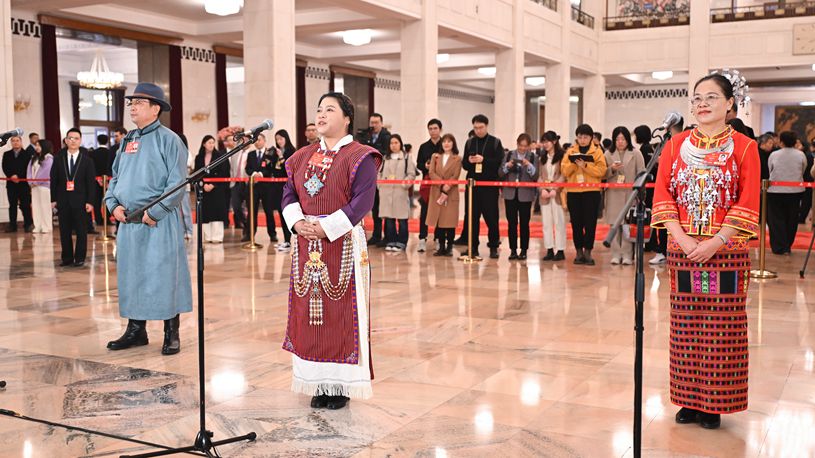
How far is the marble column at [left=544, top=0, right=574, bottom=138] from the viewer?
73.2 ft

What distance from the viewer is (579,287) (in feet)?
25.2

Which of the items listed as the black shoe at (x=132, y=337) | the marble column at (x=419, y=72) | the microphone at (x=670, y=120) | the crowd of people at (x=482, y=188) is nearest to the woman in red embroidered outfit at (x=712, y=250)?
the microphone at (x=670, y=120)

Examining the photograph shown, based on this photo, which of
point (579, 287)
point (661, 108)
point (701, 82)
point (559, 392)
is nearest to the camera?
point (701, 82)

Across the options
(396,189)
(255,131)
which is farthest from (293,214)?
(396,189)

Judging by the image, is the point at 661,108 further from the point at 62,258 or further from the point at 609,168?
the point at 62,258

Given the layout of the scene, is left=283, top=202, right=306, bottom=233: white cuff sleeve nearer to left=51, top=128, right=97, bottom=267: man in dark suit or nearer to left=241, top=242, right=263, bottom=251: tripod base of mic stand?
left=51, top=128, right=97, bottom=267: man in dark suit

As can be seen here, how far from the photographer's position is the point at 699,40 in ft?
73.8

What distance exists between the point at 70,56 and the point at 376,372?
19.3m

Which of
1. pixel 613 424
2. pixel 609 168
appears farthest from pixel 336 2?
pixel 613 424

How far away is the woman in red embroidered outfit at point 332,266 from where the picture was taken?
3.86 meters

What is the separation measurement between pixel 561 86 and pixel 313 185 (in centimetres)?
1948

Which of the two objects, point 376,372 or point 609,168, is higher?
point 609,168

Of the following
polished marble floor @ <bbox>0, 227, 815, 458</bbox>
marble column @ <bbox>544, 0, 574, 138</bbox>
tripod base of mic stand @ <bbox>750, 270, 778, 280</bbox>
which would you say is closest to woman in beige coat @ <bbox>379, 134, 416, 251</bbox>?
polished marble floor @ <bbox>0, 227, 815, 458</bbox>

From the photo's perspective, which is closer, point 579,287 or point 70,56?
point 579,287
